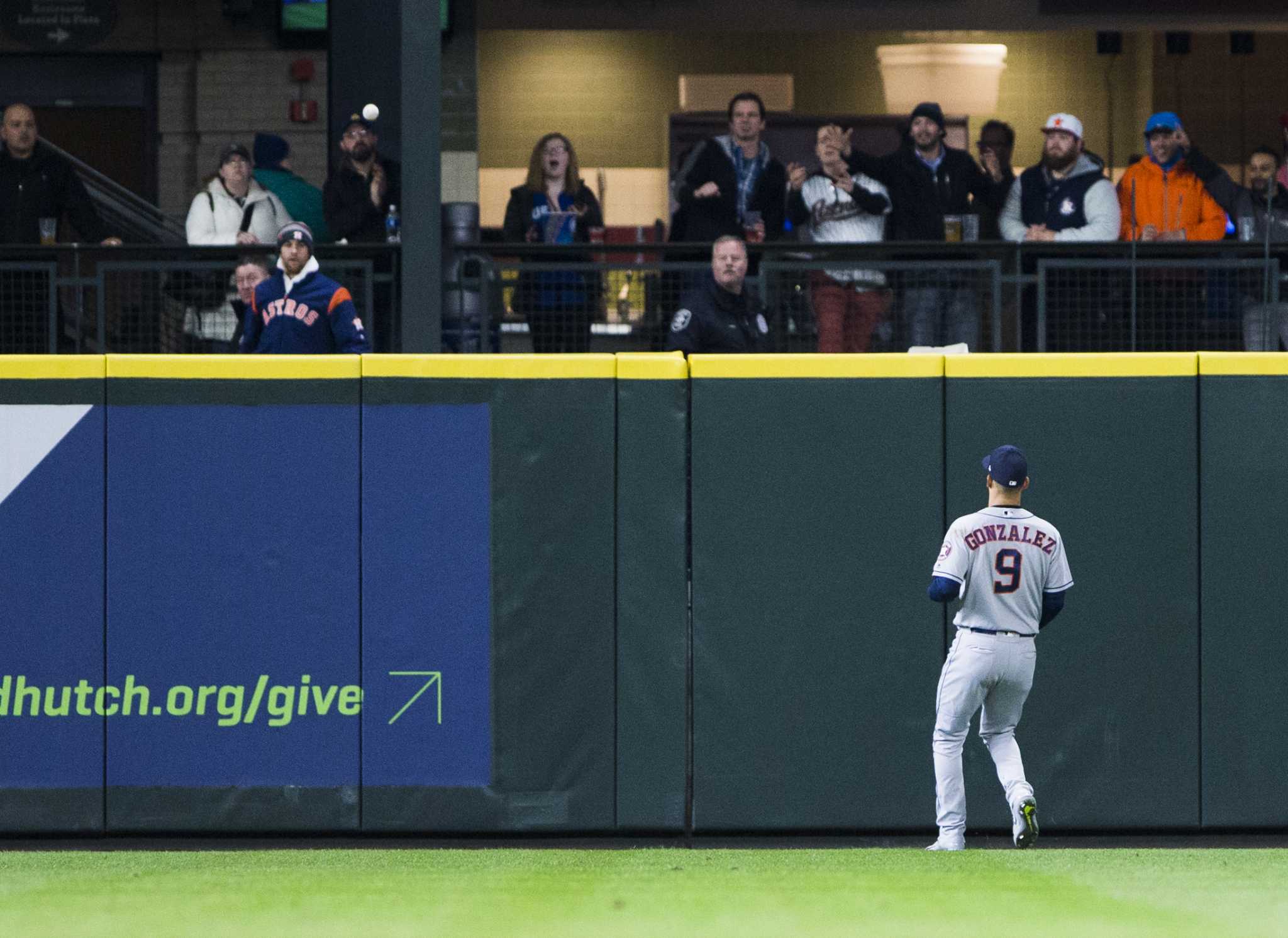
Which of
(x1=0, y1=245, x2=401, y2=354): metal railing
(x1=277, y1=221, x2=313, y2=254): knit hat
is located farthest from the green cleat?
(x1=0, y1=245, x2=401, y2=354): metal railing

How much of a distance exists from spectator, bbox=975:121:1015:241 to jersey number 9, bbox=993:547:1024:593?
3733 mm

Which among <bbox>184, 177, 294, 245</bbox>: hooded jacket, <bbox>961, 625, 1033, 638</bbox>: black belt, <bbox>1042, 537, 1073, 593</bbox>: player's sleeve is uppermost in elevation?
<bbox>184, 177, 294, 245</bbox>: hooded jacket

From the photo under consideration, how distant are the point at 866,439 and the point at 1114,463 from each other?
47.6 inches

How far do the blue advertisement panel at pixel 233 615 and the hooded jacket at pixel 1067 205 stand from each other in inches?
182

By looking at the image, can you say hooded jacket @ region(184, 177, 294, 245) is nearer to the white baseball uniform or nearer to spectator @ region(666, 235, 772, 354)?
spectator @ region(666, 235, 772, 354)

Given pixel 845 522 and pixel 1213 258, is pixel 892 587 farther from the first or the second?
pixel 1213 258

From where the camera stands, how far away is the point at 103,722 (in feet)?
30.3

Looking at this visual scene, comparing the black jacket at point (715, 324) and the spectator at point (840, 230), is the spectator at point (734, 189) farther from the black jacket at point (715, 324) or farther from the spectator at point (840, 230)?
the black jacket at point (715, 324)

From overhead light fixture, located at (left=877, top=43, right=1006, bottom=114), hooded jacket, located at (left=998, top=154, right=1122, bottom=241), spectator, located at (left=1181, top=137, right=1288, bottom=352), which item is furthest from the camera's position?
overhead light fixture, located at (left=877, top=43, right=1006, bottom=114)

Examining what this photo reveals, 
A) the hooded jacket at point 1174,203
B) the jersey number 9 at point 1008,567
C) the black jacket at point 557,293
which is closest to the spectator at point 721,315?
the black jacket at point 557,293

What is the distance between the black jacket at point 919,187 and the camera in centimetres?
1166

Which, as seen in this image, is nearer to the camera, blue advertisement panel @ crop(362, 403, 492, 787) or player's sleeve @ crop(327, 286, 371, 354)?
blue advertisement panel @ crop(362, 403, 492, 787)

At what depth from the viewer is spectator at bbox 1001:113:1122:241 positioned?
1144cm

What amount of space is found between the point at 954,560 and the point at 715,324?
263 centimetres
